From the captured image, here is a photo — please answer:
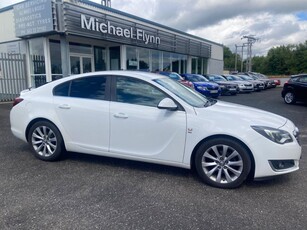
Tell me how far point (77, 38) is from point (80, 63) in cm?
169

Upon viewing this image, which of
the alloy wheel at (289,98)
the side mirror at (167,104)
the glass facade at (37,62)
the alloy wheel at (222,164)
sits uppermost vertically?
the glass facade at (37,62)

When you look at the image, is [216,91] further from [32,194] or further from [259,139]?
[32,194]

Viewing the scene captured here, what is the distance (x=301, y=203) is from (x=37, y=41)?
13.4 metres

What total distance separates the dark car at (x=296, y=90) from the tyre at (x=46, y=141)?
11.6 meters

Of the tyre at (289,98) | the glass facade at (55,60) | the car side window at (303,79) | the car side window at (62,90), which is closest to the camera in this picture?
the car side window at (62,90)

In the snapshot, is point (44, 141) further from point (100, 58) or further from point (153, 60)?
point (153, 60)

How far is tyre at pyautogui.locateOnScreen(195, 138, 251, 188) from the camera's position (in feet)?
10.3

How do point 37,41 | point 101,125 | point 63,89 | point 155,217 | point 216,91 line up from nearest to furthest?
point 155,217
point 101,125
point 63,89
point 37,41
point 216,91

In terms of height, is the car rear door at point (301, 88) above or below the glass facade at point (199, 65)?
below

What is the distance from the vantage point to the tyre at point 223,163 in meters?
3.13

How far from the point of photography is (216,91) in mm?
13766

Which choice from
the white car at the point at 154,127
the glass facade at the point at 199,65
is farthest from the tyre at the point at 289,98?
the glass facade at the point at 199,65

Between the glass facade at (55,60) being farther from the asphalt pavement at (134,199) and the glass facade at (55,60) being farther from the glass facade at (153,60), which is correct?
the asphalt pavement at (134,199)

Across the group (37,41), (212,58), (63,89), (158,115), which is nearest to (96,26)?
(37,41)
